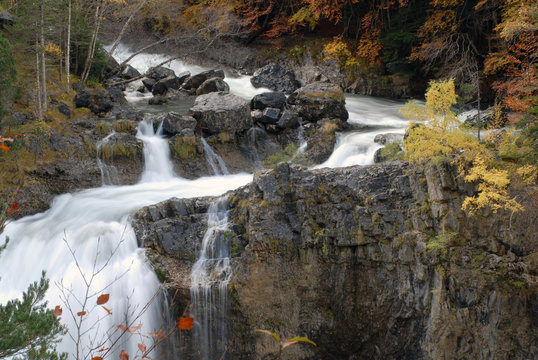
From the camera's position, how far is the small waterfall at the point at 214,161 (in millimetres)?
14016

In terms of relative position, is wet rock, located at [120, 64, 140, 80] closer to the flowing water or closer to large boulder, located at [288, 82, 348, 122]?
large boulder, located at [288, 82, 348, 122]

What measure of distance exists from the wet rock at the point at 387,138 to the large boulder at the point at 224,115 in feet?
14.7

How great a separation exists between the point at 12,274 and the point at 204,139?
727 centimetres

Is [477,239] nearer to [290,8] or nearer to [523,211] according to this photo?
[523,211]

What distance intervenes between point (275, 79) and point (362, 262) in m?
14.3

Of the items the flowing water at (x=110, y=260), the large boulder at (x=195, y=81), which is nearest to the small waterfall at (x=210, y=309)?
the flowing water at (x=110, y=260)

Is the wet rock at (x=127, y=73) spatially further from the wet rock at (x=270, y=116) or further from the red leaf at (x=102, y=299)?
the red leaf at (x=102, y=299)

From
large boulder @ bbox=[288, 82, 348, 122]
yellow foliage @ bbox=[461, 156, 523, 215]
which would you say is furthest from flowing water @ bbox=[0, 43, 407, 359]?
yellow foliage @ bbox=[461, 156, 523, 215]

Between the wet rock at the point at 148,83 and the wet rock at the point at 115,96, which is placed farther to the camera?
the wet rock at the point at 148,83

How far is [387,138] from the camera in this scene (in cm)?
1326

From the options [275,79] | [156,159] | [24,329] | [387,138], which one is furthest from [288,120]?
[24,329]

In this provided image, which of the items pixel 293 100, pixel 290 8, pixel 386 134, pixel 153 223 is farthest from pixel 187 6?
pixel 153 223

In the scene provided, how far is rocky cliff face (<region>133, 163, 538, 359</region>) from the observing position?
295 inches

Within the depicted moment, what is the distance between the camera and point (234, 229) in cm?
931
